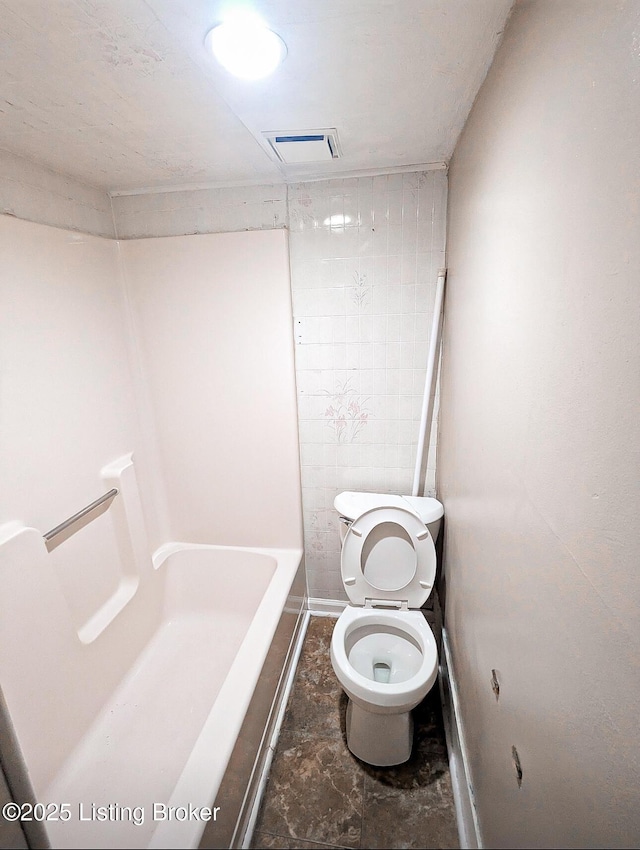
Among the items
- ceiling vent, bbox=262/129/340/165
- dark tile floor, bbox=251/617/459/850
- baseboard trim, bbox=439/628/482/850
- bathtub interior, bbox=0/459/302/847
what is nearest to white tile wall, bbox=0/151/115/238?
ceiling vent, bbox=262/129/340/165

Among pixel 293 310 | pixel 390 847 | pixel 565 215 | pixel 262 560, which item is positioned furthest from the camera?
pixel 262 560

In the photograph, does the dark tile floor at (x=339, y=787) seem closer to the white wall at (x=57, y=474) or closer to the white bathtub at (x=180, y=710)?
the white bathtub at (x=180, y=710)

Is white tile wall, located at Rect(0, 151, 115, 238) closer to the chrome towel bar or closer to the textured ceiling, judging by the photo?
the textured ceiling

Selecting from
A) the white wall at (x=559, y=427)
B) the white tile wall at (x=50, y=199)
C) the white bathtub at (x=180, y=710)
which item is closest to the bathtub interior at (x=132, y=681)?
the white bathtub at (x=180, y=710)

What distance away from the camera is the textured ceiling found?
72 cm

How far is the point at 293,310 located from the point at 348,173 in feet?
1.83

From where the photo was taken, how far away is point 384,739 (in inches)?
50.8

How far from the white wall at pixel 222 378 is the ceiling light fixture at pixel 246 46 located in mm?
745

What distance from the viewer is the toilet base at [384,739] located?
1.28 meters

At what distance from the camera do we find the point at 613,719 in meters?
0.45

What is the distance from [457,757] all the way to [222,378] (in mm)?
1618

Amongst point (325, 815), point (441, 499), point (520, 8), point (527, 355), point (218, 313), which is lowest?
point (325, 815)

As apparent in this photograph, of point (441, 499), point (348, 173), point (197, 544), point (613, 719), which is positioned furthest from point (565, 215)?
point (197, 544)

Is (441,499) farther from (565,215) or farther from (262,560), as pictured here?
(565,215)
